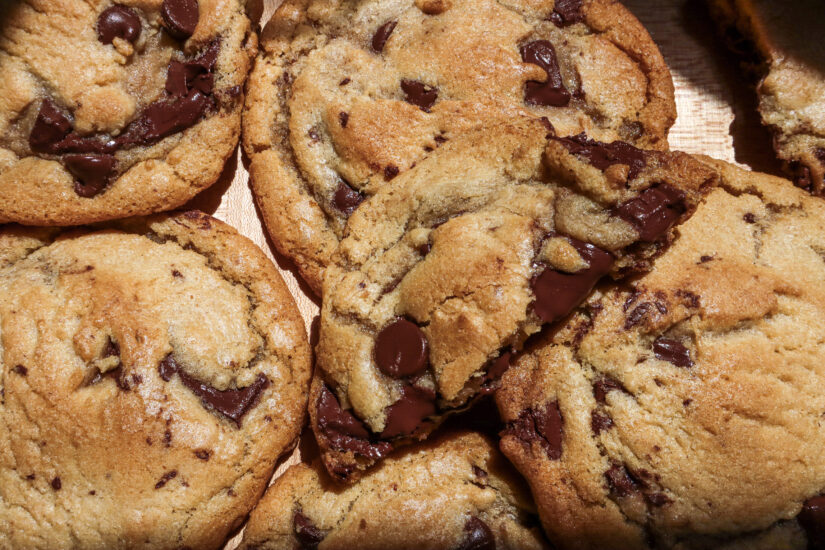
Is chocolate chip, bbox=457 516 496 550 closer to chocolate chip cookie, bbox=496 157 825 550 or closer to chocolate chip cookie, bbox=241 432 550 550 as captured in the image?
chocolate chip cookie, bbox=241 432 550 550

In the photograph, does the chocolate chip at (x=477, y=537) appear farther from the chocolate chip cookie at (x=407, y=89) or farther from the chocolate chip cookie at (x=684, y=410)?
the chocolate chip cookie at (x=407, y=89)

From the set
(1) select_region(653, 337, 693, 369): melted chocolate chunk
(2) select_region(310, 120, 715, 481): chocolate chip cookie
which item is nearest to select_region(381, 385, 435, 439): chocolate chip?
(2) select_region(310, 120, 715, 481): chocolate chip cookie

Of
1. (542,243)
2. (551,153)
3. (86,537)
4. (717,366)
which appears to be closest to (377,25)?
(551,153)

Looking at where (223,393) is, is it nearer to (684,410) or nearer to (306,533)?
(306,533)

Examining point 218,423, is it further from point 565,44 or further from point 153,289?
point 565,44

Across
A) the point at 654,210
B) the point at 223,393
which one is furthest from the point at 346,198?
the point at 654,210

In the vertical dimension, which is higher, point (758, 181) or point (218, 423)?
point (758, 181)

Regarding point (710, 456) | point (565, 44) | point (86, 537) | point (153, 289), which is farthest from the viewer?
point (565, 44)
